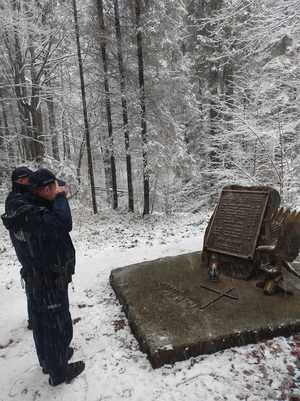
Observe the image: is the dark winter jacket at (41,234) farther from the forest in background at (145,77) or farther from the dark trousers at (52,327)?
the forest in background at (145,77)

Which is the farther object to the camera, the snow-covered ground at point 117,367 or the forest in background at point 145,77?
the forest in background at point 145,77

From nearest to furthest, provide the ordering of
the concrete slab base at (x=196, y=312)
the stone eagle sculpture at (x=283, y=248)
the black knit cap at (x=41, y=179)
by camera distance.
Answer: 1. the black knit cap at (x=41, y=179)
2. the concrete slab base at (x=196, y=312)
3. the stone eagle sculpture at (x=283, y=248)

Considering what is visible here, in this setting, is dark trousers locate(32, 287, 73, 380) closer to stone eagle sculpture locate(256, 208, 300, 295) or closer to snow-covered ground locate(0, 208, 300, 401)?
snow-covered ground locate(0, 208, 300, 401)

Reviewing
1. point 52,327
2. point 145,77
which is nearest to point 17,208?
point 52,327

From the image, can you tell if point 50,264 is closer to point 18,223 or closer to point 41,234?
point 41,234

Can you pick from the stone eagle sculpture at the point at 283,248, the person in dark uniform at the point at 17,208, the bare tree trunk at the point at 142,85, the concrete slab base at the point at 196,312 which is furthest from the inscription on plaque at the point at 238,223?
the bare tree trunk at the point at 142,85

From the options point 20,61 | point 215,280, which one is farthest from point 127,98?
point 215,280

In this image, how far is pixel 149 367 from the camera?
2.94 metres

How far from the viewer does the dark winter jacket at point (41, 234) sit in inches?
98.0

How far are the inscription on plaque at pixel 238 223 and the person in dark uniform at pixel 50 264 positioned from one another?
261cm

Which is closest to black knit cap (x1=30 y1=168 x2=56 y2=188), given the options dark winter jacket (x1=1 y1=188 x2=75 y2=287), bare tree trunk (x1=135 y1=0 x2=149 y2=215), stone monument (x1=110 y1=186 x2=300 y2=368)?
dark winter jacket (x1=1 y1=188 x2=75 y2=287)

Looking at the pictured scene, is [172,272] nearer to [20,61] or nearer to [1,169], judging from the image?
[20,61]

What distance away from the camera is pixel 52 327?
2693 mm

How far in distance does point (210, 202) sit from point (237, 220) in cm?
801
